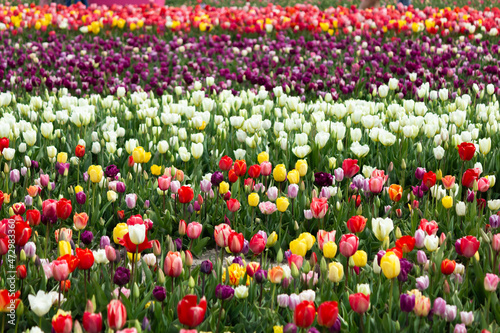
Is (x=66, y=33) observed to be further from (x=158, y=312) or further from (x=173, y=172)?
(x=158, y=312)

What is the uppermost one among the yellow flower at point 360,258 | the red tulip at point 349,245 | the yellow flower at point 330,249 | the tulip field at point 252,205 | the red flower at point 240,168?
the red tulip at point 349,245

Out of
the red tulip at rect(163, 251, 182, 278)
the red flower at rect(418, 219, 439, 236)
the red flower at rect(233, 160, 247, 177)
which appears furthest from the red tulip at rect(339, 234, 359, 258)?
the red flower at rect(233, 160, 247, 177)

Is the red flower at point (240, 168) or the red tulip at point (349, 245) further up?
the red tulip at point (349, 245)

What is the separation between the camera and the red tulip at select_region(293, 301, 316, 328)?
1950 millimetres

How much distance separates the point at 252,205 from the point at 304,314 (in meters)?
1.32

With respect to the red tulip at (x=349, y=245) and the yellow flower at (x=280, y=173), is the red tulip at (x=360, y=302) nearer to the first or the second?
the red tulip at (x=349, y=245)

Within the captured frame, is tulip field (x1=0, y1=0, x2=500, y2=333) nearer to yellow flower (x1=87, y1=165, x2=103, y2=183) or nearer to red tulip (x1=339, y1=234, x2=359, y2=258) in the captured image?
red tulip (x1=339, y1=234, x2=359, y2=258)

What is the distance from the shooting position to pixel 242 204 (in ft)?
12.2

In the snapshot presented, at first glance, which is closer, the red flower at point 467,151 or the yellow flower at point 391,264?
the yellow flower at point 391,264

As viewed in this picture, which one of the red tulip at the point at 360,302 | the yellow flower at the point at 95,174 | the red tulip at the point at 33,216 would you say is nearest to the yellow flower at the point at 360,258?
the red tulip at the point at 360,302

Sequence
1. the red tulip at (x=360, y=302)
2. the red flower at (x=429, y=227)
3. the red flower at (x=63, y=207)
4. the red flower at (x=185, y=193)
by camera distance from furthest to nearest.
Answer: the red flower at (x=185, y=193), the red flower at (x=63, y=207), the red flower at (x=429, y=227), the red tulip at (x=360, y=302)

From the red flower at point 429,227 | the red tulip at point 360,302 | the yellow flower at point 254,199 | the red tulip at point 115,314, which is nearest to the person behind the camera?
the red tulip at point 115,314

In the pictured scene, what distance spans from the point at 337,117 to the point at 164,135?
1456 mm

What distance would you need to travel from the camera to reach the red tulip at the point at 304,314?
195 cm
